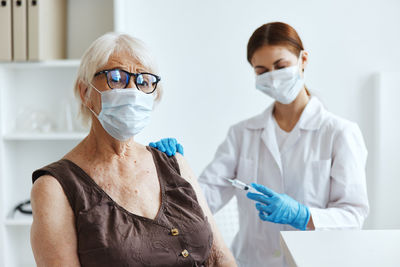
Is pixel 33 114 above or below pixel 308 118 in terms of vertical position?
below

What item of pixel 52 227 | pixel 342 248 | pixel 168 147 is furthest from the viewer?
pixel 168 147

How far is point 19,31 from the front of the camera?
2.14m

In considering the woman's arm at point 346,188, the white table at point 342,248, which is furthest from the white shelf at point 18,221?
the white table at point 342,248

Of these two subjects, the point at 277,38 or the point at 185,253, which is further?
the point at 277,38

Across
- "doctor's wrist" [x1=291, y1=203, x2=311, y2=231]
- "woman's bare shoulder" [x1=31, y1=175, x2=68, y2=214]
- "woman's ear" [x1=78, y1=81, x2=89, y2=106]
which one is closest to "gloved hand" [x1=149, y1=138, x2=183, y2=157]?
"woman's ear" [x1=78, y1=81, x2=89, y2=106]

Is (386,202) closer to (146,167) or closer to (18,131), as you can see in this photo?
(146,167)

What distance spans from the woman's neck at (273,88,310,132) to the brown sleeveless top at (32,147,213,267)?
2.30 feet

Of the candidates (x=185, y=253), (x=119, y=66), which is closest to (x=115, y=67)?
(x=119, y=66)

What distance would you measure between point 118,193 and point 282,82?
834 millimetres

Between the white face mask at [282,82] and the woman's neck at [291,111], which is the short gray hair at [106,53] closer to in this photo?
the white face mask at [282,82]

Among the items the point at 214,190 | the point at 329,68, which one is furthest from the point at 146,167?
the point at 329,68

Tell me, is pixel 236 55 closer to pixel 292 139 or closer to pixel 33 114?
pixel 292 139

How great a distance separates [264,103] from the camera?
8.13 ft

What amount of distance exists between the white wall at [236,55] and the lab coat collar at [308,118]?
0.65 m
